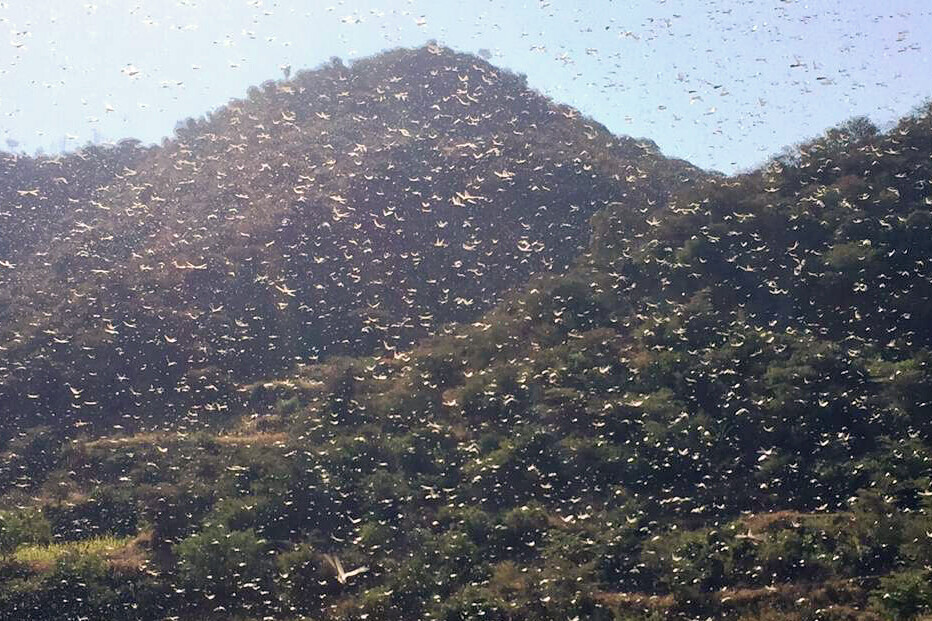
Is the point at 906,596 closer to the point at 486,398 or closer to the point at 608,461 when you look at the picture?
the point at 608,461

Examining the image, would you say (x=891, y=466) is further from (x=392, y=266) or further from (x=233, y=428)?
(x=392, y=266)

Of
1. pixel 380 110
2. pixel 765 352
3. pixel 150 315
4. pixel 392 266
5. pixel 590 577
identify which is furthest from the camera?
pixel 380 110

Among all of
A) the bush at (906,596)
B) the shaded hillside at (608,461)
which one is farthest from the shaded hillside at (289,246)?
the bush at (906,596)

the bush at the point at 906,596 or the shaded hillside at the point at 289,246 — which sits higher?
the shaded hillside at the point at 289,246

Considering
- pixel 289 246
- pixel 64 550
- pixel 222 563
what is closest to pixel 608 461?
pixel 222 563

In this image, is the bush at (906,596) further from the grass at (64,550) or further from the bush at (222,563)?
the grass at (64,550)

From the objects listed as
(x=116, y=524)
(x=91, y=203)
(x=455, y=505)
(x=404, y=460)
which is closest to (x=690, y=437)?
(x=455, y=505)

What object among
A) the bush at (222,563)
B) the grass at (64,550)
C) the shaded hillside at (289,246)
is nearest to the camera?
the bush at (222,563)
